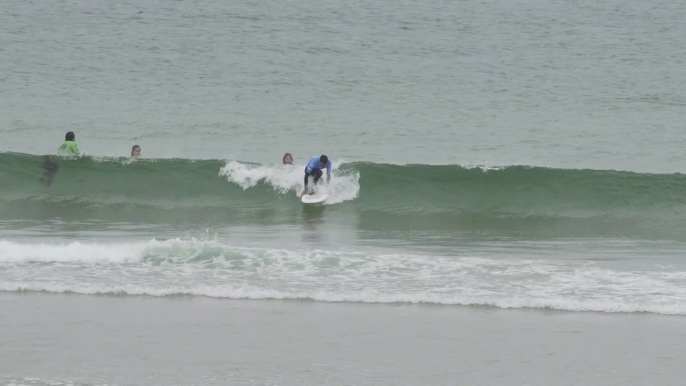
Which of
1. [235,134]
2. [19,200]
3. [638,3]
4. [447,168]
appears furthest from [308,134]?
[638,3]

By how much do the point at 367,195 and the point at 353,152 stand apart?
599cm

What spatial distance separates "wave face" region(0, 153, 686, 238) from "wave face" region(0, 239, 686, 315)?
3.90 metres

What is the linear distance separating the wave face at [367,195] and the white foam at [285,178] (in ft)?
0.07

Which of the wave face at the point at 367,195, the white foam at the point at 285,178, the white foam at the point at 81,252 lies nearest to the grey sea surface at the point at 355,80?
the white foam at the point at 285,178

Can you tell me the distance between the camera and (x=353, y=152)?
24.3 m

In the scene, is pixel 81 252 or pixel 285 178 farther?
pixel 285 178

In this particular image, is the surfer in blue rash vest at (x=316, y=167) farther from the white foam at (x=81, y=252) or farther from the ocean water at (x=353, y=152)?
the white foam at (x=81, y=252)

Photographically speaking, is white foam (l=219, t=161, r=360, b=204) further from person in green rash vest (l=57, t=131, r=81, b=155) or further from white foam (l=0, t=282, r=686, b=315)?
white foam (l=0, t=282, r=686, b=315)

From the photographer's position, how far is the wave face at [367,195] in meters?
16.8

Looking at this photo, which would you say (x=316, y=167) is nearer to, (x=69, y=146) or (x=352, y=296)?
(x=69, y=146)

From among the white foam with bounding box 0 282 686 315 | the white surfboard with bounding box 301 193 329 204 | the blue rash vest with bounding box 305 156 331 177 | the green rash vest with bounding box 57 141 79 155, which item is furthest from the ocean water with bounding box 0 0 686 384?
the blue rash vest with bounding box 305 156 331 177

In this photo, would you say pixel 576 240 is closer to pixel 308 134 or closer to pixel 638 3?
pixel 308 134

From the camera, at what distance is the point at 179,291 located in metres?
10.7

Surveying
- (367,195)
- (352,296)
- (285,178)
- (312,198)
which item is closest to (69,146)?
(285,178)
